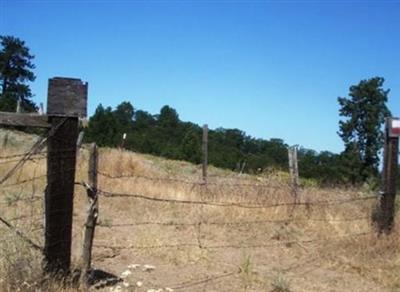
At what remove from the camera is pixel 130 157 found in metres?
16.1

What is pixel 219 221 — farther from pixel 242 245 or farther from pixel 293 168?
pixel 293 168

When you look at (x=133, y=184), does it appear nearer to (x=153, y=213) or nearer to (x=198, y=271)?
(x=153, y=213)

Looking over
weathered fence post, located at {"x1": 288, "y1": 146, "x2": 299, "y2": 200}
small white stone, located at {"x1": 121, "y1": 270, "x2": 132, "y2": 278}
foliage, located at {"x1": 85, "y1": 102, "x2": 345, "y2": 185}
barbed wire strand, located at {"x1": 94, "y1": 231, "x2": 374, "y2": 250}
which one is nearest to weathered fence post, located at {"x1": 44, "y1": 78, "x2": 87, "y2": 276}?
small white stone, located at {"x1": 121, "y1": 270, "x2": 132, "y2": 278}

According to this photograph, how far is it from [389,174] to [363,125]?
41159 mm

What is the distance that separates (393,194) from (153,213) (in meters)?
4.24

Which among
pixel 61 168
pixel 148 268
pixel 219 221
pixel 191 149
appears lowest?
pixel 148 268

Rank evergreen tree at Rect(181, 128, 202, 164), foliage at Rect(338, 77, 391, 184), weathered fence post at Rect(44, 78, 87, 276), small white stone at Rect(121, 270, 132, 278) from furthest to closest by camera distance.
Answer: foliage at Rect(338, 77, 391, 184) < evergreen tree at Rect(181, 128, 202, 164) < small white stone at Rect(121, 270, 132, 278) < weathered fence post at Rect(44, 78, 87, 276)

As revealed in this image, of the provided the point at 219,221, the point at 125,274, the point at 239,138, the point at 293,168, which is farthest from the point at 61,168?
the point at 239,138

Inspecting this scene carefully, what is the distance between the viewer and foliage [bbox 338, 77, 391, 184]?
153ft

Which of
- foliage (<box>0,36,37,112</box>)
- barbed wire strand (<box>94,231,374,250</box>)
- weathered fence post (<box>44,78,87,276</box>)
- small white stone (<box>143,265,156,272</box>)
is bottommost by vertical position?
small white stone (<box>143,265,156,272</box>)

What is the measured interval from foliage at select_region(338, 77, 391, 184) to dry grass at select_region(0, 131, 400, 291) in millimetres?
35358

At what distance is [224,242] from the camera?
8969 millimetres

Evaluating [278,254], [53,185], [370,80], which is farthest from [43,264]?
[370,80]

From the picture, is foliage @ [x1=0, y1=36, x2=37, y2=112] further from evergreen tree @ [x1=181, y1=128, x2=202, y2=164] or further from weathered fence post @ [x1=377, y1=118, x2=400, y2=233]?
weathered fence post @ [x1=377, y1=118, x2=400, y2=233]
